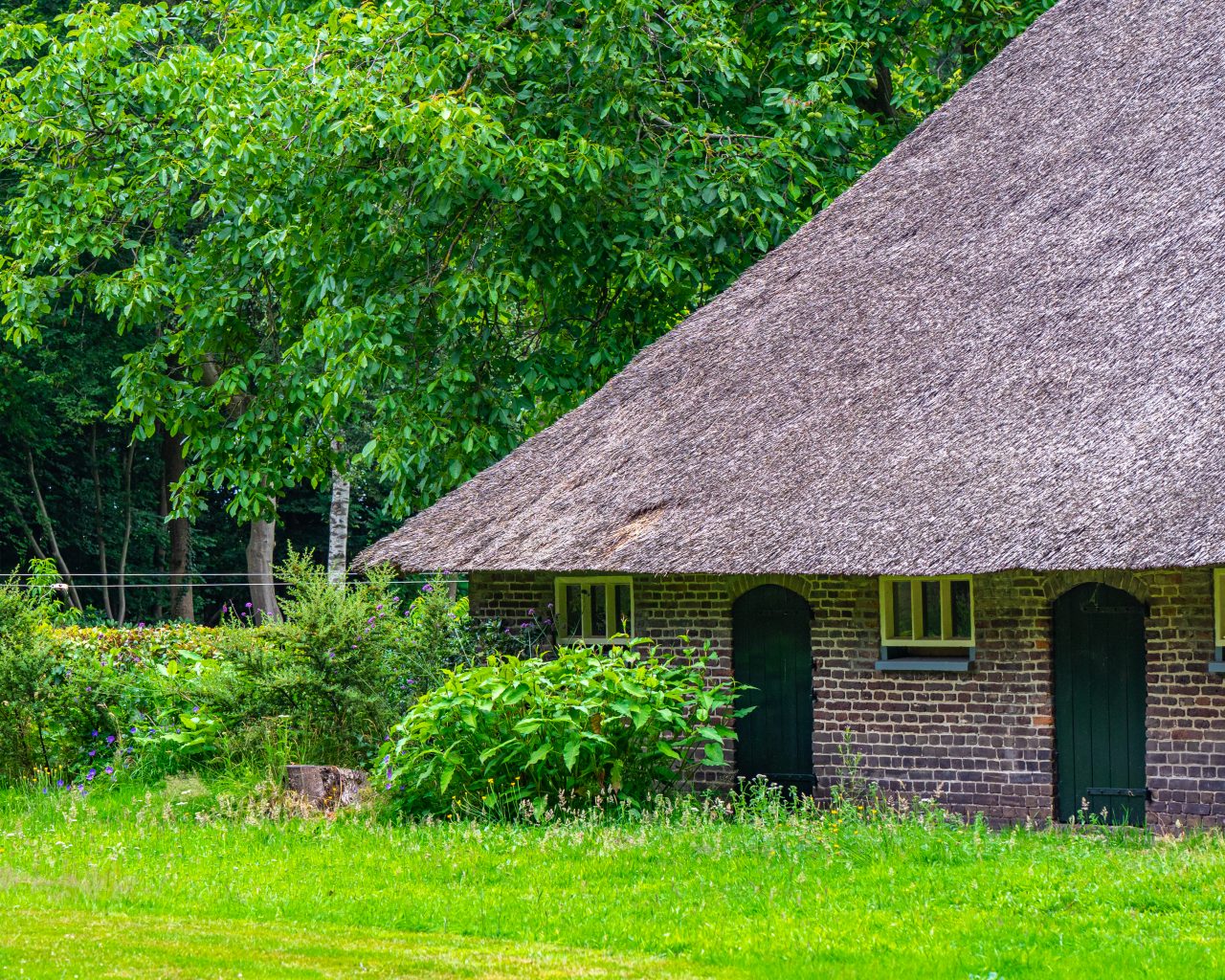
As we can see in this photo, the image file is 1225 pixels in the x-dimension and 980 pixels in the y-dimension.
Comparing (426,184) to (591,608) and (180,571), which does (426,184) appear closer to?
(591,608)

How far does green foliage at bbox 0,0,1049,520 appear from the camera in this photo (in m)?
17.4

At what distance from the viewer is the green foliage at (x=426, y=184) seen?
1742cm

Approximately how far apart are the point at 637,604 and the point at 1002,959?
24.2 ft

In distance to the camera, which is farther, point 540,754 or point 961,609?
point 961,609

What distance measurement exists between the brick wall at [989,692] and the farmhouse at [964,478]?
0.02 m

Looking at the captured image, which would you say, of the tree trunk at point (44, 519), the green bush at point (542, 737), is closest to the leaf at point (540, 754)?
the green bush at point (542, 737)

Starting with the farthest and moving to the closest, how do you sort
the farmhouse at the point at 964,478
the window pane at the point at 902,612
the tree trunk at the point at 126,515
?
the tree trunk at the point at 126,515 → the window pane at the point at 902,612 → the farmhouse at the point at 964,478

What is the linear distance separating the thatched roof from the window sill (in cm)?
143

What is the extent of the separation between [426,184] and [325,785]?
7.11m

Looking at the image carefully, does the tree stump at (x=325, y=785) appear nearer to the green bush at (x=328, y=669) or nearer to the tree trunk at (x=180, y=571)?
the green bush at (x=328, y=669)

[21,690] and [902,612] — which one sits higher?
[902,612]

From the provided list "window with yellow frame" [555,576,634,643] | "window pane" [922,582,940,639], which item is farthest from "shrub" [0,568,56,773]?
"window pane" [922,582,940,639]

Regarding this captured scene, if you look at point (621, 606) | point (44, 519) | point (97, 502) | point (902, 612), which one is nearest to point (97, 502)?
point (97, 502)

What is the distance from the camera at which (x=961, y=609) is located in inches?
518
